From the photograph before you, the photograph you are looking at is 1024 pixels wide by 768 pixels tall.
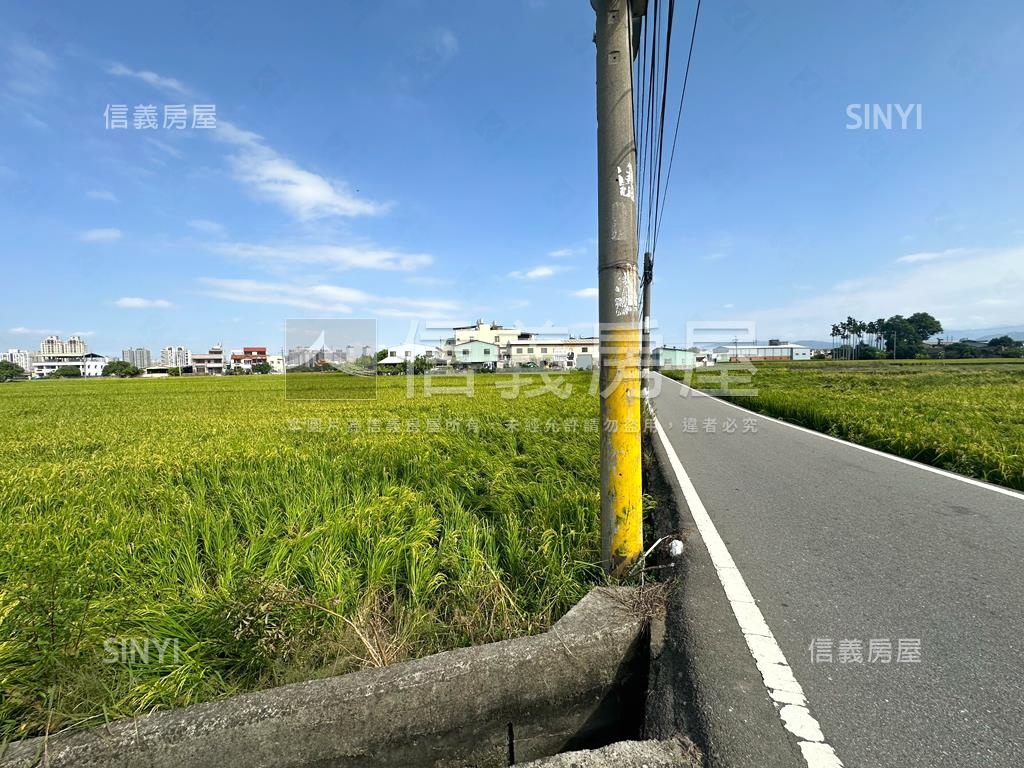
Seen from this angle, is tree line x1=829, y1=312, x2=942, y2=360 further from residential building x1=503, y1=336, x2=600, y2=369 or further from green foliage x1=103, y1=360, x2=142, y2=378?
green foliage x1=103, y1=360, x2=142, y2=378

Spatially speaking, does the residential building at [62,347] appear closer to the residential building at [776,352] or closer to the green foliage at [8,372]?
the green foliage at [8,372]

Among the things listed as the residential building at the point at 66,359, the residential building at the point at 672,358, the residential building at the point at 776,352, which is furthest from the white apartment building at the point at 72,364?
the residential building at the point at 776,352

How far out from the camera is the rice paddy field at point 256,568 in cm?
177

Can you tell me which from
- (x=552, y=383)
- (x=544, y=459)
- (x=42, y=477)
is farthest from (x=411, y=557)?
(x=552, y=383)

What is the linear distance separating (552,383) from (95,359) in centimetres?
12776

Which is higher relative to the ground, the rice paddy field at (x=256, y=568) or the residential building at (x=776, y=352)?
the residential building at (x=776, y=352)

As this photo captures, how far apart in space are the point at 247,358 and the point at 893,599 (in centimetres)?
10429

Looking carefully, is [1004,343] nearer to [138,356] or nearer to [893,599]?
[893,599]

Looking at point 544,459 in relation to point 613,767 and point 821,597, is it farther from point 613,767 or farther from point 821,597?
point 613,767

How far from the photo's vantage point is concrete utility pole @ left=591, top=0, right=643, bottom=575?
2.42 meters

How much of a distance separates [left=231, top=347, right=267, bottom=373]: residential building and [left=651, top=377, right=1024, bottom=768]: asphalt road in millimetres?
95902

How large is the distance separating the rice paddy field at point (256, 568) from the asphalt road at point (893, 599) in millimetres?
1095

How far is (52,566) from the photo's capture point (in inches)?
88.8

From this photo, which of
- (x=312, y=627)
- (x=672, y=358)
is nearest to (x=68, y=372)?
(x=672, y=358)
